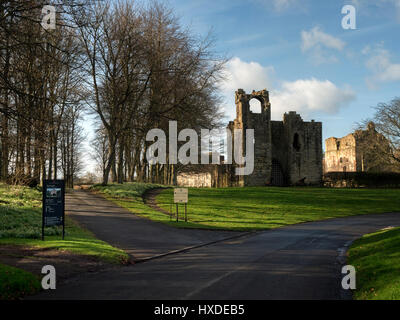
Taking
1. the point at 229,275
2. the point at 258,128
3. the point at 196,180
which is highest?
the point at 258,128

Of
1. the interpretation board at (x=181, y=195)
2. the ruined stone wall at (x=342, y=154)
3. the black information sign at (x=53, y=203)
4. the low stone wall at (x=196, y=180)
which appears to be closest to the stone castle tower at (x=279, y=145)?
the low stone wall at (x=196, y=180)

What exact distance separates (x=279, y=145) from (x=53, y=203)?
45.0m

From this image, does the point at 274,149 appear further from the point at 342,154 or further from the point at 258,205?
the point at 342,154

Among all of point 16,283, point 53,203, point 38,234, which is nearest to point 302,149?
point 53,203

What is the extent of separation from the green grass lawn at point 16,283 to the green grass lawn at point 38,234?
10.5ft

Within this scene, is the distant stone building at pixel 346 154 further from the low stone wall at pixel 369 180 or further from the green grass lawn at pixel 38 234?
the green grass lawn at pixel 38 234

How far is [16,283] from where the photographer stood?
855 centimetres

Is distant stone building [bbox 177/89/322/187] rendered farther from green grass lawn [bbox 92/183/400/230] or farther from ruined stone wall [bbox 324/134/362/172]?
ruined stone wall [bbox 324/134/362/172]

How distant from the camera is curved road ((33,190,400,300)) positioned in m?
8.18

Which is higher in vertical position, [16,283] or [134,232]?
[16,283]
